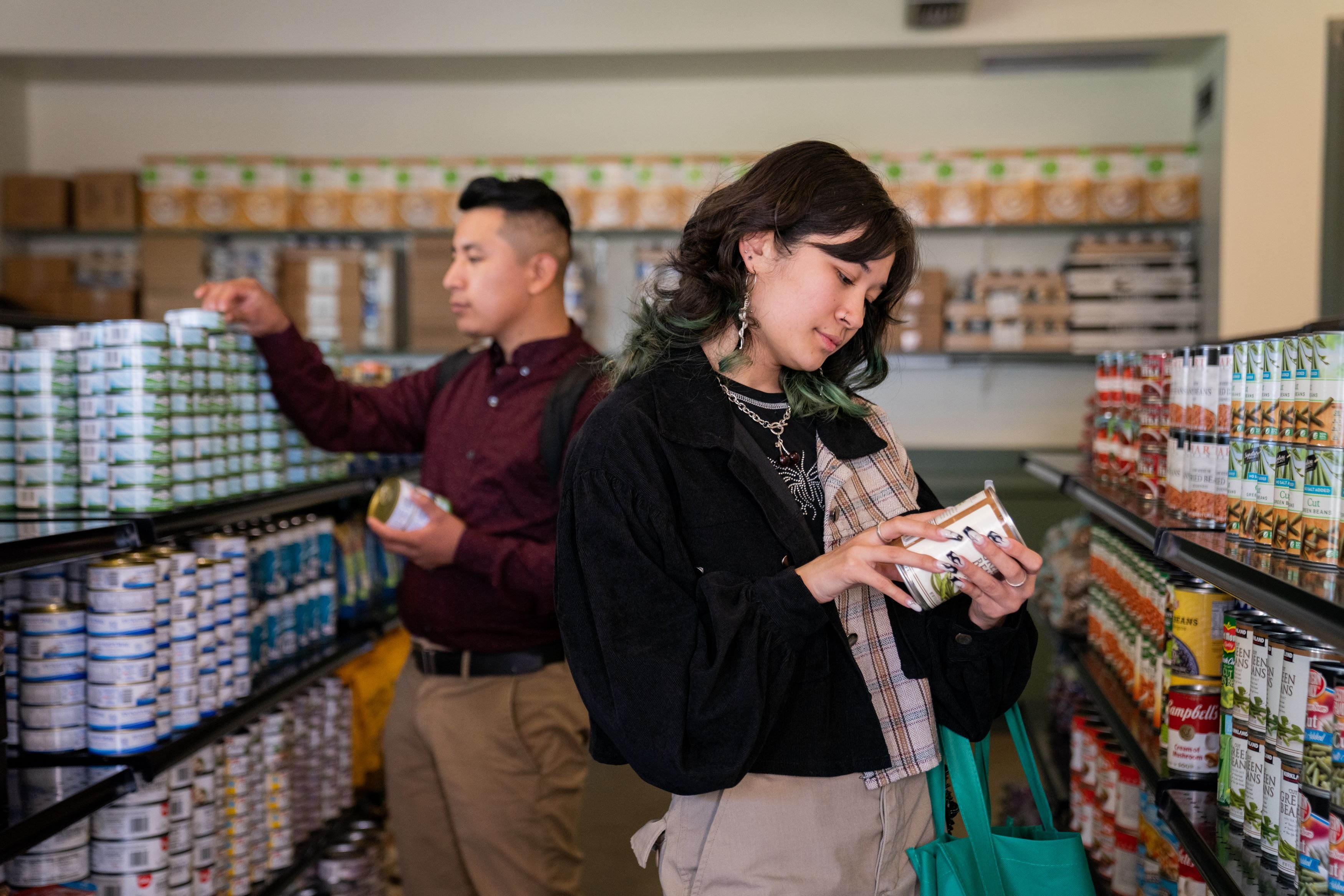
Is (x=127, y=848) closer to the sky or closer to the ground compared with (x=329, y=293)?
closer to the ground

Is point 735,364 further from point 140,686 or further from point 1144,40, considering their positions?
point 1144,40

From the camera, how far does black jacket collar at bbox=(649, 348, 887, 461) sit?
5.11 ft

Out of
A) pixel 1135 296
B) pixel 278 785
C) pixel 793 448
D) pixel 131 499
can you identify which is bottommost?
pixel 278 785

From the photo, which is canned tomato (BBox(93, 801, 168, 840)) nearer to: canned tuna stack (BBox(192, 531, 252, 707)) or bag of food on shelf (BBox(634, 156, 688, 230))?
canned tuna stack (BBox(192, 531, 252, 707))

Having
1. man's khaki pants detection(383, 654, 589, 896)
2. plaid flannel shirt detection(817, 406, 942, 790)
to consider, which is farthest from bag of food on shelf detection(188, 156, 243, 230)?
plaid flannel shirt detection(817, 406, 942, 790)

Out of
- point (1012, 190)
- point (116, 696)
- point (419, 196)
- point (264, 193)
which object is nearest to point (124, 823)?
point (116, 696)

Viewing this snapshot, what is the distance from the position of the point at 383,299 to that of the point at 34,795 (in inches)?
165

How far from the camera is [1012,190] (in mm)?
5699

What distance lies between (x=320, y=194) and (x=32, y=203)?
61.6 inches

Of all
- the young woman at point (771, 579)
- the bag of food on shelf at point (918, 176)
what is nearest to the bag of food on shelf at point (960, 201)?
the bag of food on shelf at point (918, 176)

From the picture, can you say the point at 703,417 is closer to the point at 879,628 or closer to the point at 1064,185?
the point at 879,628

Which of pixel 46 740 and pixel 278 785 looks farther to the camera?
pixel 278 785

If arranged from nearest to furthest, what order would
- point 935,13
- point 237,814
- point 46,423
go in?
point 46,423
point 237,814
point 935,13

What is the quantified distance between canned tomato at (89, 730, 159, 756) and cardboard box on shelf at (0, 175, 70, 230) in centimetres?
483
